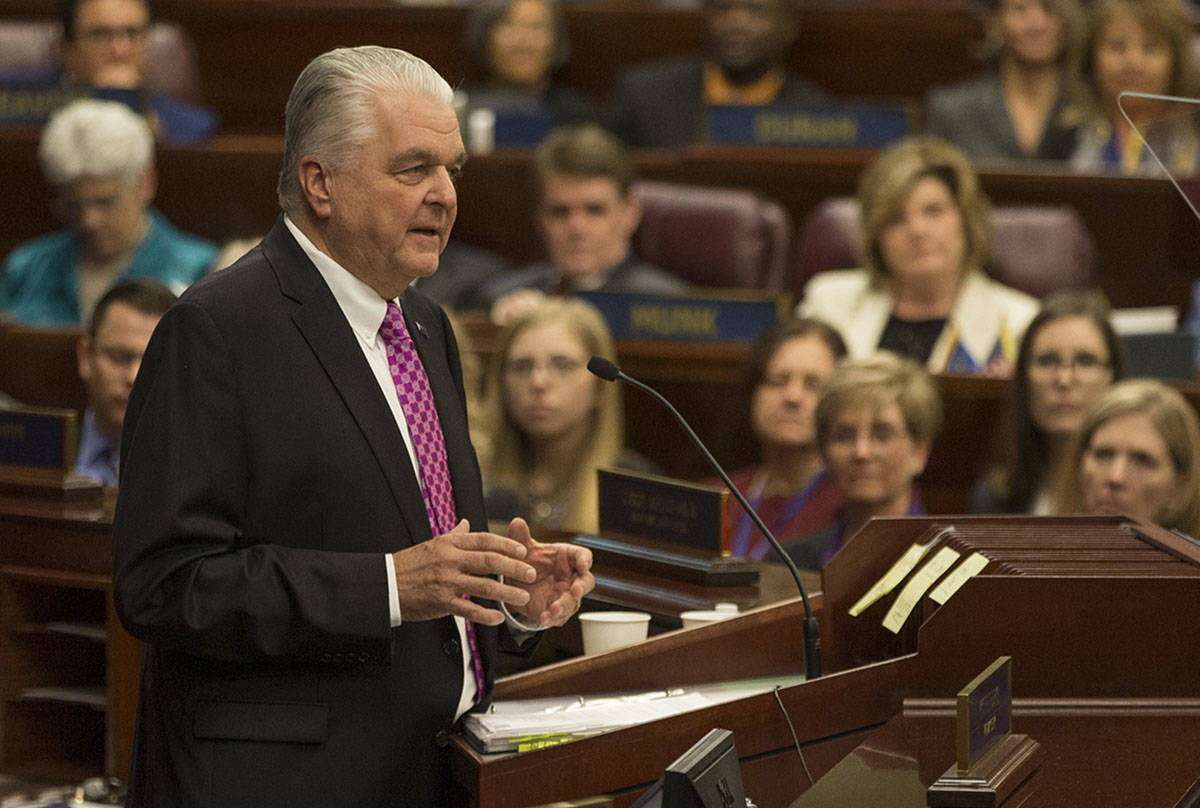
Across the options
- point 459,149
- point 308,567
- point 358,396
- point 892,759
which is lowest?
point 892,759

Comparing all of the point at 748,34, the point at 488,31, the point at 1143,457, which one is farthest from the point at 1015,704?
the point at 488,31

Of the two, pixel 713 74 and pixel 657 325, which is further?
pixel 713 74

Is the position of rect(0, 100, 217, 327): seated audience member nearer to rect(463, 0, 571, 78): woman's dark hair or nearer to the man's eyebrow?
rect(463, 0, 571, 78): woman's dark hair

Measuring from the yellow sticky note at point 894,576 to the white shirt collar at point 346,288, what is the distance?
616 millimetres

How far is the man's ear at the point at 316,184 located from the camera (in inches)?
57.8

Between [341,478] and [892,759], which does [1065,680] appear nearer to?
[892,759]

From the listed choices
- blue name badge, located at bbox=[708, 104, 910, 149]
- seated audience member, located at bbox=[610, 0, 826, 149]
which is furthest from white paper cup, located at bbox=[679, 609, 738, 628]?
seated audience member, located at bbox=[610, 0, 826, 149]

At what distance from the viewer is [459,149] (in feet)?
4.91

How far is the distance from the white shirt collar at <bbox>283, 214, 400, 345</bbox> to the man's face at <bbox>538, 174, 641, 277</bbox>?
8.30 feet

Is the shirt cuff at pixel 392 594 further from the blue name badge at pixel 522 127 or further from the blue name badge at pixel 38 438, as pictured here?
the blue name badge at pixel 522 127

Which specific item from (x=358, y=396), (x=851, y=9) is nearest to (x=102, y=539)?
(x=358, y=396)

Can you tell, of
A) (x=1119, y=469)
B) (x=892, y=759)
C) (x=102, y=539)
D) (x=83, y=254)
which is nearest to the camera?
A: (x=892, y=759)

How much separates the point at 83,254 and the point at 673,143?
182cm

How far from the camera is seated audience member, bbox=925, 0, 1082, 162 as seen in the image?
4.56 m
